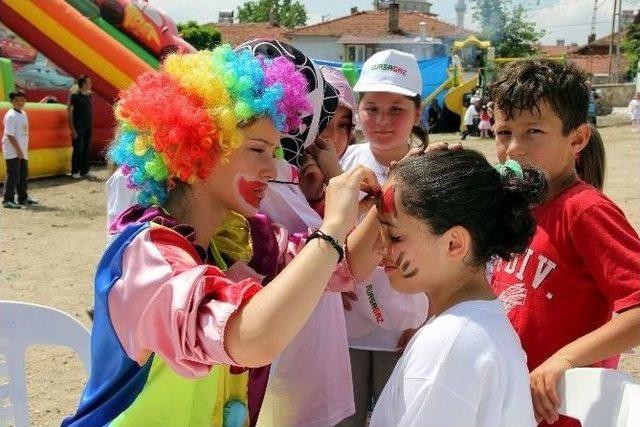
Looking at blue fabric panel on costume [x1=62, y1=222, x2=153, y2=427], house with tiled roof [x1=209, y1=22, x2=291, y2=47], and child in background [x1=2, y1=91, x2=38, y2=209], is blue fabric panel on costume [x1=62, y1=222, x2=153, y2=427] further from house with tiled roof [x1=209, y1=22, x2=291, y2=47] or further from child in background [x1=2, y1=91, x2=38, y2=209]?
house with tiled roof [x1=209, y1=22, x2=291, y2=47]

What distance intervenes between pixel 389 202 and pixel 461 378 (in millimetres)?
480

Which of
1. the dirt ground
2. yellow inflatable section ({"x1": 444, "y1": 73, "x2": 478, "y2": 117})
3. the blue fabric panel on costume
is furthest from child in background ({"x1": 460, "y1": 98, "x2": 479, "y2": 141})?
the blue fabric panel on costume

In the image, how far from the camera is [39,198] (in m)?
10.1

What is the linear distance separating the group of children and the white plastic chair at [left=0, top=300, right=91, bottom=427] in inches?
34.0

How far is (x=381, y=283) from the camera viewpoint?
2.36 meters

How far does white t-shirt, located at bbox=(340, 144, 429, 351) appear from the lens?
2.36 metres

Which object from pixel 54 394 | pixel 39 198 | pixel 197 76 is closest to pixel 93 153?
pixel 39 198

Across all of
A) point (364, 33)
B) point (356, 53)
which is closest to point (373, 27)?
point (364, 33)

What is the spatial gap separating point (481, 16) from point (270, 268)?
55.4 metres

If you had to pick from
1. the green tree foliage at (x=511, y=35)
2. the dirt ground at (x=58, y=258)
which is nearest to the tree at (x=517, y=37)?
the green tree foliage at (x=511, y=35)

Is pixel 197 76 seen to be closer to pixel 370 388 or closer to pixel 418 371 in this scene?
pixel 418 371

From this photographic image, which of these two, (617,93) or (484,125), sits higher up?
(617,93)

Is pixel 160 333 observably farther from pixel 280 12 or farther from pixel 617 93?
pixel 280 12

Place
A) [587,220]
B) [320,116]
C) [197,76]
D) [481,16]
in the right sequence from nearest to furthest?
1. [197,76]
2. [587,220]
3. [320,116]
4. [481,16]
